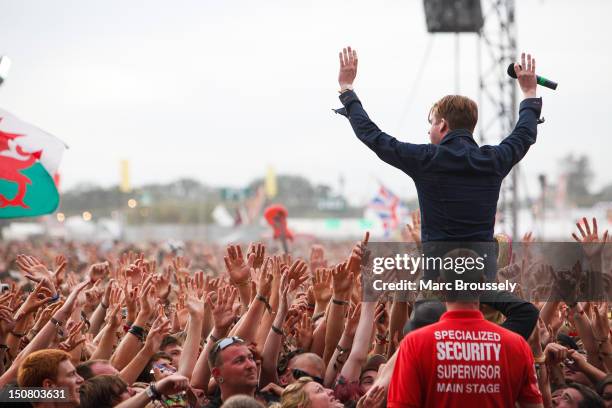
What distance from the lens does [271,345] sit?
536 centimetres

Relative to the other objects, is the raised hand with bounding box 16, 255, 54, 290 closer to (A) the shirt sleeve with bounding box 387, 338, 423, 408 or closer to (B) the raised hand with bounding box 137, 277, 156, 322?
(B) the raised hand with bounding box 137, 277, 156, 322

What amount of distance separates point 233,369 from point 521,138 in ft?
6.57

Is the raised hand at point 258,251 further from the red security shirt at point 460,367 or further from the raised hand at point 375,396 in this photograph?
the red security shirt at point 460,367

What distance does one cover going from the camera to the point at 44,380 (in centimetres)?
441

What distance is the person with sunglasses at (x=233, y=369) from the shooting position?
15.5ft

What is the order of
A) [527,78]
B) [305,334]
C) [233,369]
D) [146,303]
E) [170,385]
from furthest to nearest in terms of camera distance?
1. [305,334]
2. [146,303]
3. [233,369]
4. [170,385]
5. [527,78]

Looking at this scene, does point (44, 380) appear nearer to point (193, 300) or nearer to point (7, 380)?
point (7, 380)

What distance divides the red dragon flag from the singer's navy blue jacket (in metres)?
5.30

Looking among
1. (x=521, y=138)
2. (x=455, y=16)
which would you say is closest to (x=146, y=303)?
(x=521, y=138)

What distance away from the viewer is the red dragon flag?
8.33 meters

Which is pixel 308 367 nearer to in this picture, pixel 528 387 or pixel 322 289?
pixel 322 289

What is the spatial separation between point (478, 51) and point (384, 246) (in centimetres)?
1874

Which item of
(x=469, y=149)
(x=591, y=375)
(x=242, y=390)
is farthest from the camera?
(x=591, y=375)

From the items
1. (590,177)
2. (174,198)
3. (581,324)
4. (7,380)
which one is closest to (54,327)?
(7,380)
